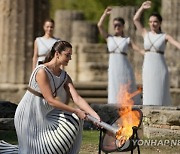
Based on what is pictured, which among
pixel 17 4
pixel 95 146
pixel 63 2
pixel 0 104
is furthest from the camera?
pixel 63 2

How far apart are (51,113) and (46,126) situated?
0.15 m

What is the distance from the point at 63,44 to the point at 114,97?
570 centimetres

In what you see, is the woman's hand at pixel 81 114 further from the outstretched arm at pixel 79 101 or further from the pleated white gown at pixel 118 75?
the pleated white gown at pixel 118 75

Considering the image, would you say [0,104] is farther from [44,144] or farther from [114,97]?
[44,144]

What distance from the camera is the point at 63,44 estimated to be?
8812 mm

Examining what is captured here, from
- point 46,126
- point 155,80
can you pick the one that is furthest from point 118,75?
point 46,126

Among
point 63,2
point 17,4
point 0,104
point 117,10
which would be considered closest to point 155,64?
point 0,104

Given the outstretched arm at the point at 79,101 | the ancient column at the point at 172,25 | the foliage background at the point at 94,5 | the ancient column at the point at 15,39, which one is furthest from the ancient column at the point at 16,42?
the foliage background at the point at 94,5

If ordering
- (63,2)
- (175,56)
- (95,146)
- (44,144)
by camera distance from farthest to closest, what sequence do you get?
(63,2), (175,56), (95,146), (44,144)

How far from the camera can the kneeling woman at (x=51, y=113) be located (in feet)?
28.4

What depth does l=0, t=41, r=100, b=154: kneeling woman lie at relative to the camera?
865 cm

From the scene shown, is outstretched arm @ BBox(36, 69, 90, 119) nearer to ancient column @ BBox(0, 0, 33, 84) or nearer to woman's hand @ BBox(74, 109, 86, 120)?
woman's hand @ BBox(74, 109, 86, 120)

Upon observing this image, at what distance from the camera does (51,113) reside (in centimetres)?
884

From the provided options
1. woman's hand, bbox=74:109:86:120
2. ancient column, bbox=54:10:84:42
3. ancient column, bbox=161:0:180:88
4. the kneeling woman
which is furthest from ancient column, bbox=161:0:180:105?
ancient column, bbox=54:10:84:42
